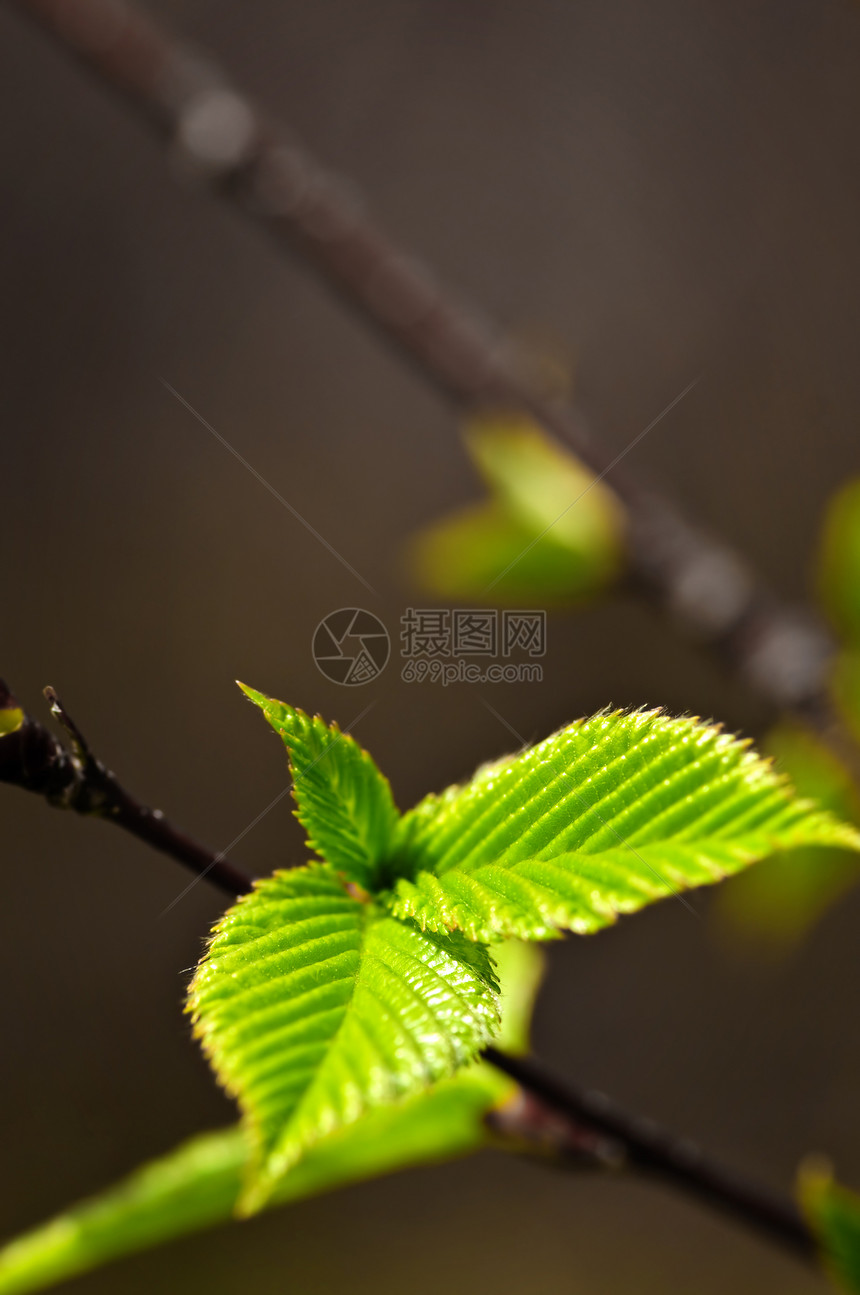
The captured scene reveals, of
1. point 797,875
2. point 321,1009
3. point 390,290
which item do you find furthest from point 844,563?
point 321,1009

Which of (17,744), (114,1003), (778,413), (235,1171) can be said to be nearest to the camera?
(17,744)

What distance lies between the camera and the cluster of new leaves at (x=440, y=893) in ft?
0.82

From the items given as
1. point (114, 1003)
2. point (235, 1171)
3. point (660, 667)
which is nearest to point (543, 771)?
point (235, 1171)

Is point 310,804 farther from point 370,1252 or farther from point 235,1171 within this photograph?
point 370,1252

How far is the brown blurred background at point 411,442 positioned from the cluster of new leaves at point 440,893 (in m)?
1.30

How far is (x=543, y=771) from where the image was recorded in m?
0.30

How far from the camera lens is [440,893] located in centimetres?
31

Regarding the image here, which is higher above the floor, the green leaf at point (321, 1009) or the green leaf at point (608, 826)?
the green leaf at point (608, 826)

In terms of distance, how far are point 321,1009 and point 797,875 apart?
50cm

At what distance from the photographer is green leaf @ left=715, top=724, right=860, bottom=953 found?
61 cm

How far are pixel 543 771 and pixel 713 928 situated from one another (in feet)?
1.87

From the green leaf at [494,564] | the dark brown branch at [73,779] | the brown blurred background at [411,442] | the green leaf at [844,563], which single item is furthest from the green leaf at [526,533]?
the brown blurred background at [411,442]

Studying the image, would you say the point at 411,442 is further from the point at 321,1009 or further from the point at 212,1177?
the point at 321,1009

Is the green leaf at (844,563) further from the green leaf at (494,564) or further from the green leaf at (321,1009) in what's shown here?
the green leaf at (321,1009)
